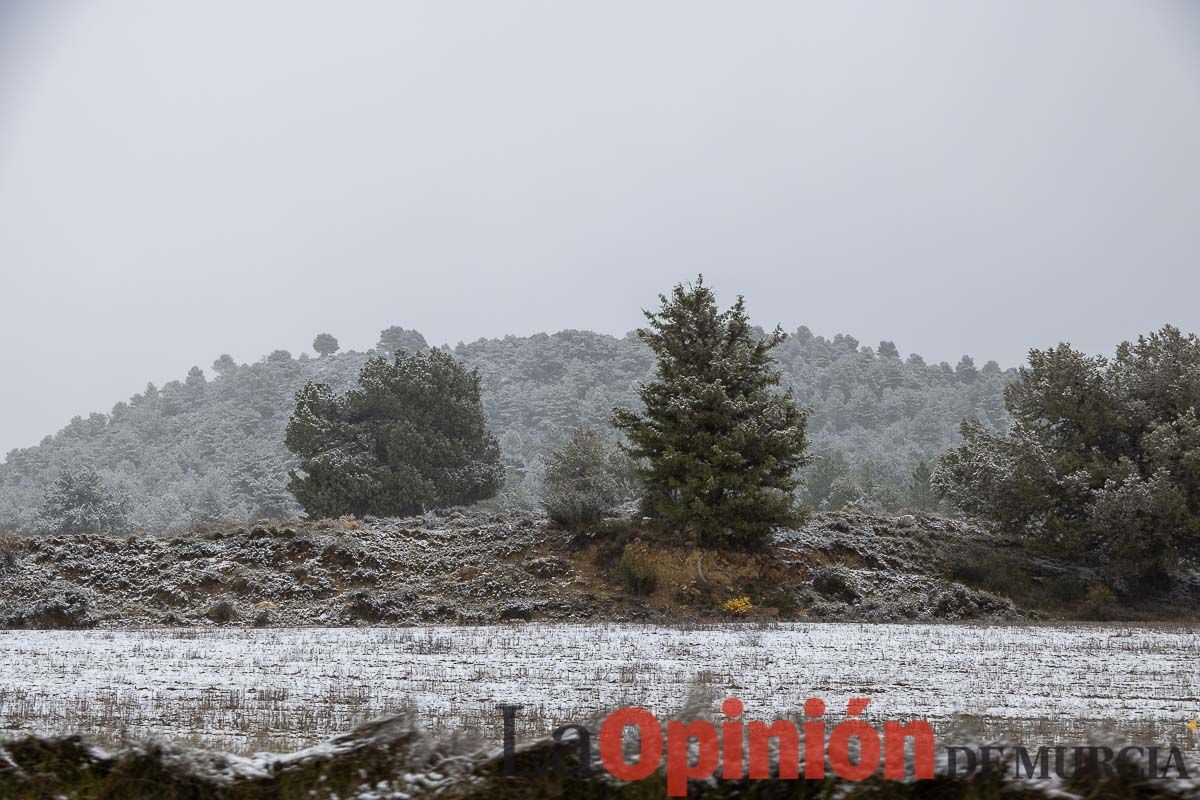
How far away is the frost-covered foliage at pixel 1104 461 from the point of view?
1075 inches

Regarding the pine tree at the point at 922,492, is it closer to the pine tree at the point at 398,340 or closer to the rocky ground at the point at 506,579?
the rocky ground at the point at 506,579

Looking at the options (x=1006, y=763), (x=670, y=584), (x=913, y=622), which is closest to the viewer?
(x=1006, y=763)

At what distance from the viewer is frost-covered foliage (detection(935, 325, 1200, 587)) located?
27.3 meters

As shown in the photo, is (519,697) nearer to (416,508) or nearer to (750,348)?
(750,348)

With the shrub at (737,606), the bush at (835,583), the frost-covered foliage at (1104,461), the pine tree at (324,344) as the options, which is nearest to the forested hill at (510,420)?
the pine tree at (324,344)

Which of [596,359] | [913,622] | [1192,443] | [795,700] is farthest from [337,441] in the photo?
[596,359]

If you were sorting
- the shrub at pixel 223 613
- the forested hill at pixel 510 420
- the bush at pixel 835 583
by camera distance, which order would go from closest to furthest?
the shrub at pixel 223 613 < the bush at pixel 835 583 < the forested hill at pixel 510 420

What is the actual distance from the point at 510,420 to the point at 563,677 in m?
132

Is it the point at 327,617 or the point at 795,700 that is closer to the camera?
the point at 795,700

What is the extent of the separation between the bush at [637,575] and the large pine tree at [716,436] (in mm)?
1749

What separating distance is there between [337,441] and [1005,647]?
121 ft

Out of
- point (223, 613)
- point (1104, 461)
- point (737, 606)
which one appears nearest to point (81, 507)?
point (223, 613)

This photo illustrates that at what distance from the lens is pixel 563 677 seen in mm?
13273

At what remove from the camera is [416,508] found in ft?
156
